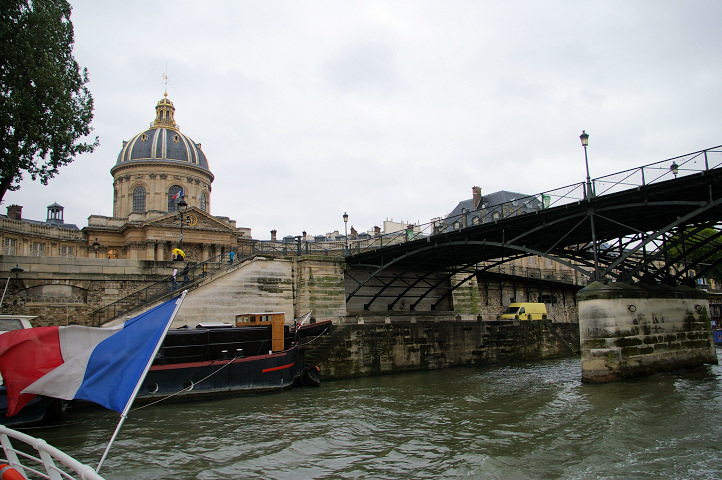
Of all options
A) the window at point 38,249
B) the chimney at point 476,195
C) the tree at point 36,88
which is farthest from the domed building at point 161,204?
the tree at point 36,88

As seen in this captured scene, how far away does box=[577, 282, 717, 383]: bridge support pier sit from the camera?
808 inches

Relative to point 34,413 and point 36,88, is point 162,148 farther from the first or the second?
point 34,413

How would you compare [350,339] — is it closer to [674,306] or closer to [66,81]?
[674,306]

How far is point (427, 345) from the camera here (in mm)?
30859

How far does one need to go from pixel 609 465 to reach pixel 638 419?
4.63 metres

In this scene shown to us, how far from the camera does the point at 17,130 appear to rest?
755 inches

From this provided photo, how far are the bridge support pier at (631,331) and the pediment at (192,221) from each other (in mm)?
A: 43937

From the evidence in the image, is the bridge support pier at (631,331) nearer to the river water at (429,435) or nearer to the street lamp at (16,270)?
the river water at (429,435)

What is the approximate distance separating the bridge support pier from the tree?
19964 millimetres

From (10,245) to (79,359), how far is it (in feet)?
182

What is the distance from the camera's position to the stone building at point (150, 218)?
2238 inches

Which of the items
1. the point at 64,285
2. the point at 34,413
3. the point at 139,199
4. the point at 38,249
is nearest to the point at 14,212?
the point at 38,249

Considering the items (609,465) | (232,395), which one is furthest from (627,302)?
(232,395)

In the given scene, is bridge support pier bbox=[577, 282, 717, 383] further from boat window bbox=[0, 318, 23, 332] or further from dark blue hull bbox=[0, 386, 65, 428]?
boat window bbox=[0, 318, 23, 332]
